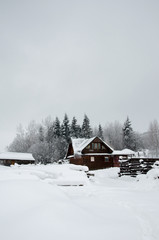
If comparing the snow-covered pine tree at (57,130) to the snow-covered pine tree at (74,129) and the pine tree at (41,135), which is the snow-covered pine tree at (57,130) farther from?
the snow-covered pine tree at (74,129)

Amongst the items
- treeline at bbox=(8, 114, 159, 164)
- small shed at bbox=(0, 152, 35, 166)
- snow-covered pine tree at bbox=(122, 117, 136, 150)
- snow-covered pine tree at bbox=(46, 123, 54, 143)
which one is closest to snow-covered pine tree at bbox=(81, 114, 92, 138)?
treeline at bbox=(8, 114, 159, 164)

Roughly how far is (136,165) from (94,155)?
2035 cm

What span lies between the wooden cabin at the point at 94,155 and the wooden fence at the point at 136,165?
1831 cm

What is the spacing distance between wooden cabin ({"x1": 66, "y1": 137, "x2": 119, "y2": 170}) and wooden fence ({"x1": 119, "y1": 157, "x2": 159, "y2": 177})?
60.1ft

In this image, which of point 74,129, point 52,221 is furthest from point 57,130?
point 52,221

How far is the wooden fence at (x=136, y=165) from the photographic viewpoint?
17.0 meters

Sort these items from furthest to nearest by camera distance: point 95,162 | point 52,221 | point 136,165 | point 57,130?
1. point 57,130
2. point 95,162
3. point 136,165
4. point 52,221

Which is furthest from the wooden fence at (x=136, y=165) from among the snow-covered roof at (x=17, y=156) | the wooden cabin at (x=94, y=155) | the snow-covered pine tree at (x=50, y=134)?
the snow-covered pine tree at (x=50, y=134)

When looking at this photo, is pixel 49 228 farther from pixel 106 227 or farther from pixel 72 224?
pixel 106 227

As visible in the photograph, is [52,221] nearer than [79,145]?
Yes

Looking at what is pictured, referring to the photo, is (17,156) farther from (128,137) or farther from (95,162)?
(128,137)

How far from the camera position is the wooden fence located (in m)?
17.0

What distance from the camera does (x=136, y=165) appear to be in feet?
59.2

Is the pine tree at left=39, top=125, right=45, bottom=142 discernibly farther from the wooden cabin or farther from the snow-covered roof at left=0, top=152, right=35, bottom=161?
the wooden cabin
